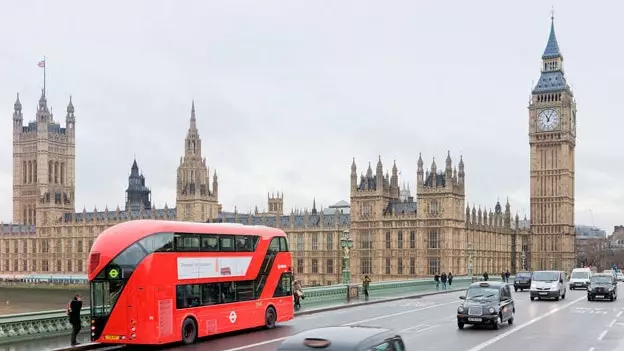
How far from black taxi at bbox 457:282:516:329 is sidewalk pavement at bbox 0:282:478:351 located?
9303 millimetres

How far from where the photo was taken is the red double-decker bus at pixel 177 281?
22219mm

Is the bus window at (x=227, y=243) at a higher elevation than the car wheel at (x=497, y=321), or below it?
higher

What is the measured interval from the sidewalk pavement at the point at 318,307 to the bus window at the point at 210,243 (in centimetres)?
442

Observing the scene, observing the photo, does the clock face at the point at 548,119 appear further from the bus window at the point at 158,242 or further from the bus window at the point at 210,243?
the bus window at the point at 158,242

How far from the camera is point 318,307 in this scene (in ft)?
130

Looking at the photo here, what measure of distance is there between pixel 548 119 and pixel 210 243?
9374 cm

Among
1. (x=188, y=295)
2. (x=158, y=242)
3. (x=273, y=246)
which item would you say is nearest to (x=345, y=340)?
(x=158, y=242)

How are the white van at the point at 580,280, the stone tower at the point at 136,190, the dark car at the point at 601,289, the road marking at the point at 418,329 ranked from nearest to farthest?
the road marking at the point at 418,329
the dark car at the point at 601,289
the white van at the point at 580,280
the stone tower at the point at 136,190

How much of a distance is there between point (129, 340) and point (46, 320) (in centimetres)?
384

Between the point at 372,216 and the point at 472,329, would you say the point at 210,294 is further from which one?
the point at 372,216

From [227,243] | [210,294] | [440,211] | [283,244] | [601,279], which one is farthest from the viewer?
[440,211]

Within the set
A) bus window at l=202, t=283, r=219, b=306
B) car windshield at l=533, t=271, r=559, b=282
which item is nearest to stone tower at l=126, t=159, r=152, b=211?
car windshield at l=533, t=271, r=559, b=282

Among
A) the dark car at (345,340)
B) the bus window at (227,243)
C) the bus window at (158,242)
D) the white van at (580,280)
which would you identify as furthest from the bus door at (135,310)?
the white van at (580,280)

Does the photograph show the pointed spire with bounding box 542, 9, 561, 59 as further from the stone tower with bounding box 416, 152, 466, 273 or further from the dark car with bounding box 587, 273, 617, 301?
the dark car with bounding box 587, 273, 617, 301
